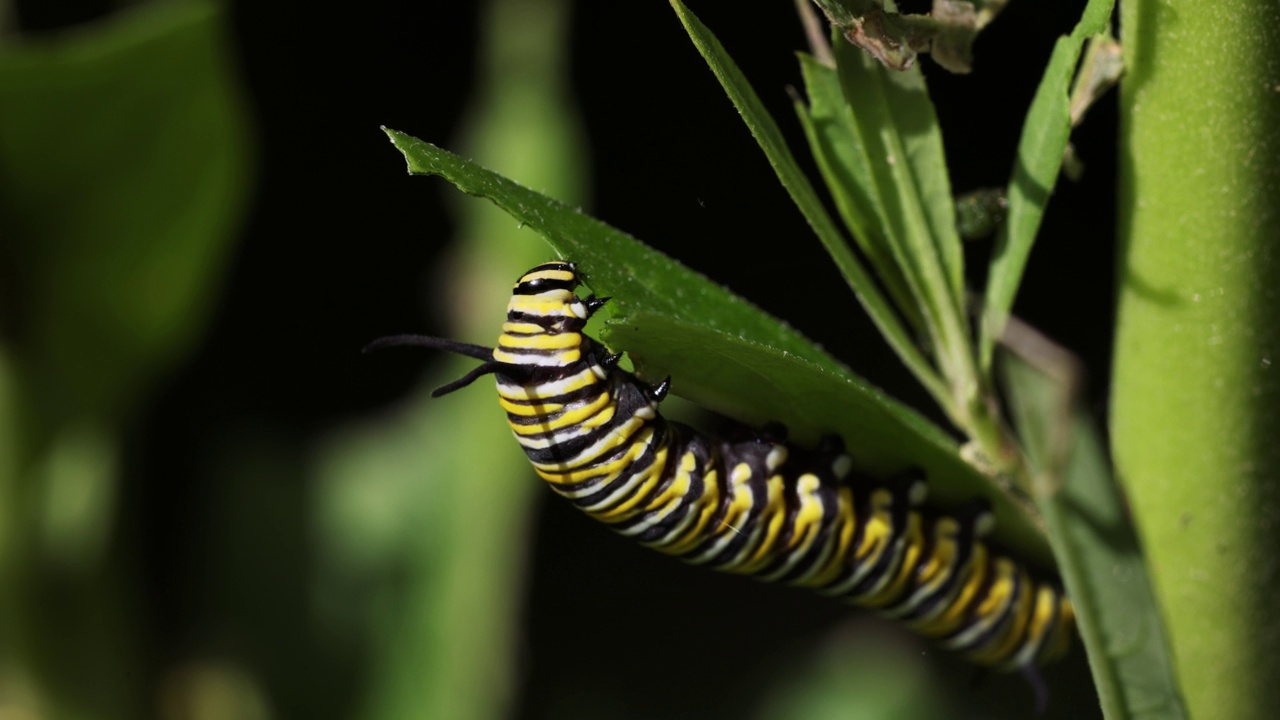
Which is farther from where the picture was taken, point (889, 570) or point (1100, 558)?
point (889, 570)

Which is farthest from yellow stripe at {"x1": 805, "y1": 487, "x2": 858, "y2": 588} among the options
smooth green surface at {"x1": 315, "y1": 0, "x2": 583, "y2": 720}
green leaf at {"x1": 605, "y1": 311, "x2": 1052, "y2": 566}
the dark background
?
smooth green surface at {"x1": 315, "y1": 0, "x2": 583, "y2": 720}

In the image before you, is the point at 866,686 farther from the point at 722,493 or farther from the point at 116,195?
the point at 116,195

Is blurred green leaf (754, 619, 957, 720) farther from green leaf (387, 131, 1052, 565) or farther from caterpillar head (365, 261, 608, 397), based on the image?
caterpillar head (365, 261, 608, 397)

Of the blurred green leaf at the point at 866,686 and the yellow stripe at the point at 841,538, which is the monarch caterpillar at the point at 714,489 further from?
the blurred green leaf at the point at 866,686

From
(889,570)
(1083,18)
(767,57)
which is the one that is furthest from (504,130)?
(1083,18)

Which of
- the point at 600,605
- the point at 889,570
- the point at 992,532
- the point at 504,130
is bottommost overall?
the point at 600,605

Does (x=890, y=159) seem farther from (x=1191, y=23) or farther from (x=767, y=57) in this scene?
(x=767, y=57)

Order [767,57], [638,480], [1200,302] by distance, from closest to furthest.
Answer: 1. [1200,302]
2. [638,480]
3. [767,57]
